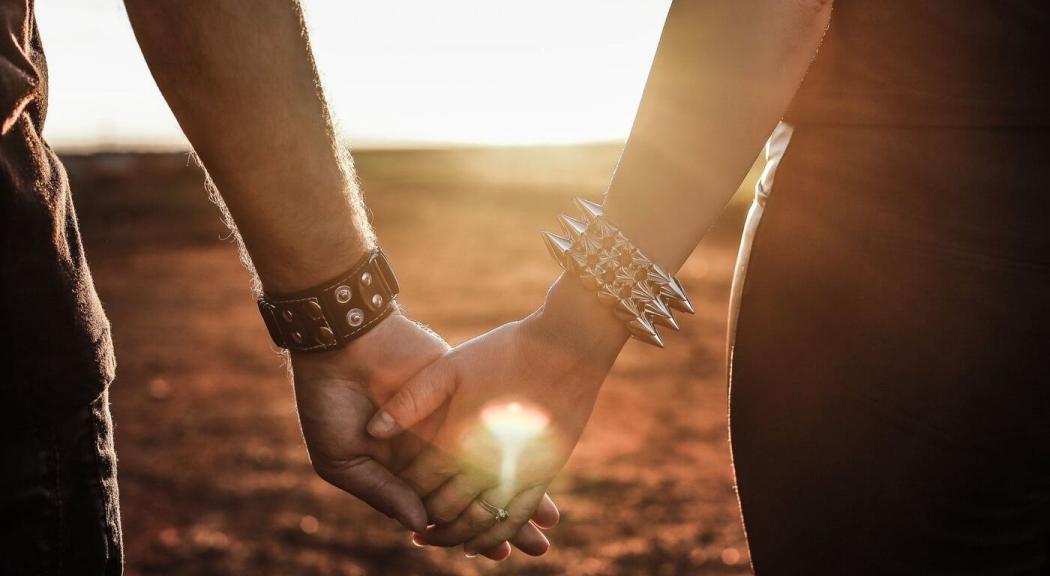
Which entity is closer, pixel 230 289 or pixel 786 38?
pixel 786 38

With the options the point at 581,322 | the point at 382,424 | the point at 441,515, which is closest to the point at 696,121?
the point at 581,322

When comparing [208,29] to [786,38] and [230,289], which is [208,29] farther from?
[230,289]

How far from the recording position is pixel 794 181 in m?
1.41

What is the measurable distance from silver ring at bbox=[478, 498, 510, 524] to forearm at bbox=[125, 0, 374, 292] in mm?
612

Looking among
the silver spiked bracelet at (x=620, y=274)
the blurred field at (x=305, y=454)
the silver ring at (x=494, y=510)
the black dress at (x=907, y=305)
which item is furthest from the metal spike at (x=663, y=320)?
the blurred field at (x=305, y=454)

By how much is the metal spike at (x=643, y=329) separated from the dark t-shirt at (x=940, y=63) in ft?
1.61

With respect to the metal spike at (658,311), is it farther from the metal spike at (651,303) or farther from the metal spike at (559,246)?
the metal spike at (559,246)

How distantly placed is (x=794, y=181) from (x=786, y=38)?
25cm

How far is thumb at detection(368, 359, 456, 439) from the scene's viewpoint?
5.65 feet

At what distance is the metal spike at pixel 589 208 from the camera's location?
5.12ft

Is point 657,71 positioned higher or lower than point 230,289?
higher

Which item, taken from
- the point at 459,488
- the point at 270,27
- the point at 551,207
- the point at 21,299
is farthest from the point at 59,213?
the point at 551,207

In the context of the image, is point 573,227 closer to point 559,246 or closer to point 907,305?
point 559,246

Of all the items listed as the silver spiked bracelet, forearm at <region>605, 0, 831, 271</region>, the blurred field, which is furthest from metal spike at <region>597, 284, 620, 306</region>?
the blurred field
